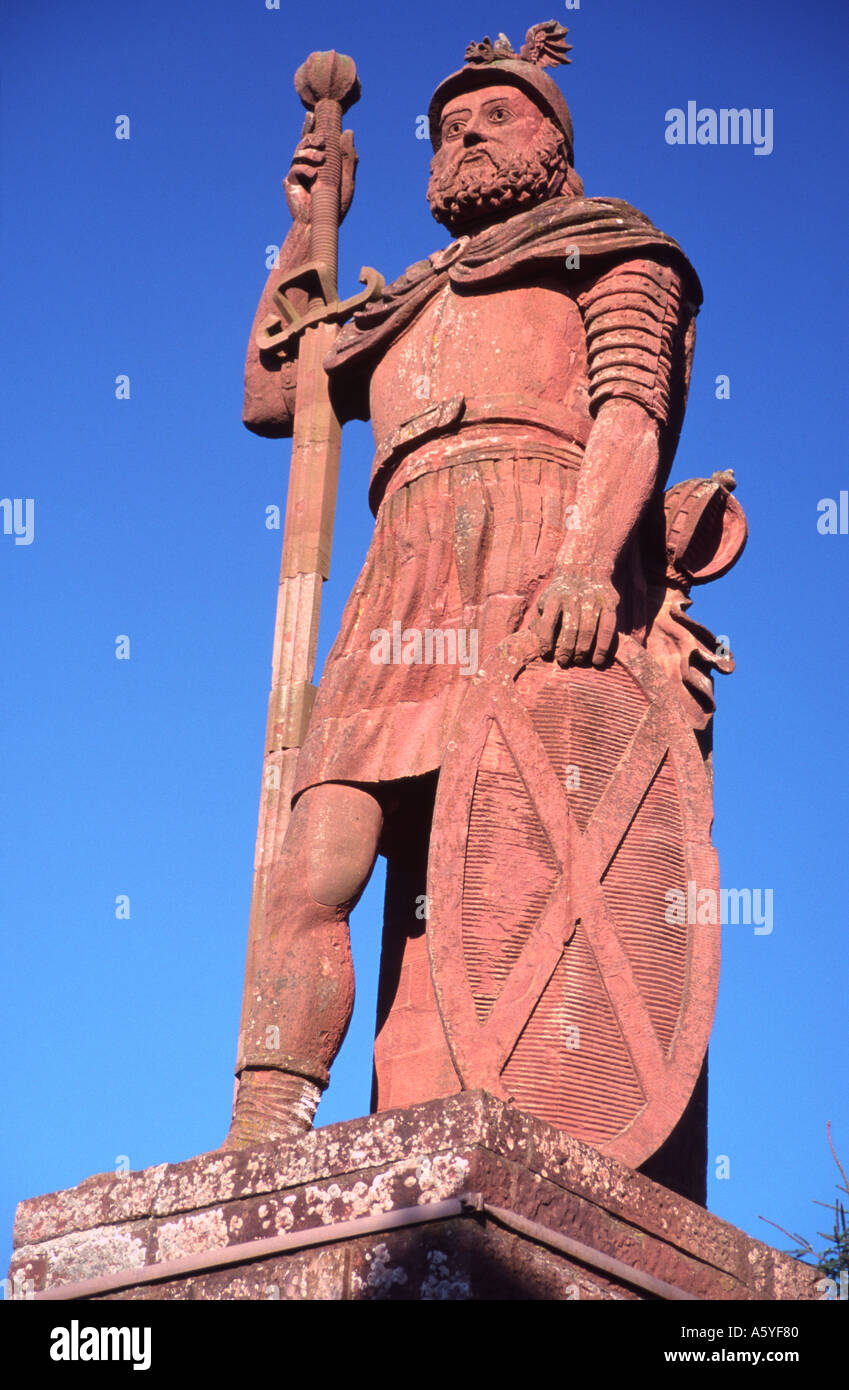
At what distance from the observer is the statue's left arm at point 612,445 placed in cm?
730

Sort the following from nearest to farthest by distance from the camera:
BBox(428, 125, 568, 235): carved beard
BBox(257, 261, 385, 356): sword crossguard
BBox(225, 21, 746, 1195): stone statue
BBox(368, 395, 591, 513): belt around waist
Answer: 1. BBox(225, 21, 746, 1195): stone statue
2. BBox(368, 395, 591, 513): belt around waist
3. BBox(428, 125, 568, 235): carved beard
4. BBox(257, 261, 385, 356): sword crossguard

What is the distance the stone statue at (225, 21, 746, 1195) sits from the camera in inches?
268

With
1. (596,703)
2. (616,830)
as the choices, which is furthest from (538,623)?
(616,830)

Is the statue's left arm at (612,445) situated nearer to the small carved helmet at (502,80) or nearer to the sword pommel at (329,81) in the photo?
the small carved helmet at (502,80)

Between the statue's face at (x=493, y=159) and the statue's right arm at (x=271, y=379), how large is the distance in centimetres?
129

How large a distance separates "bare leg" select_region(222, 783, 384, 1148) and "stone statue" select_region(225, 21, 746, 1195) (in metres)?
0.01

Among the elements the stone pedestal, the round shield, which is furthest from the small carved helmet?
the stone pedestal

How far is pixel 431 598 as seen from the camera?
771cm

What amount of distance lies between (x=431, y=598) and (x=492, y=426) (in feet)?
2.50

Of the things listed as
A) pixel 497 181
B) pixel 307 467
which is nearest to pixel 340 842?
pixel 307 467

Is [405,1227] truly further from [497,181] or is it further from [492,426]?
[497,181]

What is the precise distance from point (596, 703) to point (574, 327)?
1.71 m

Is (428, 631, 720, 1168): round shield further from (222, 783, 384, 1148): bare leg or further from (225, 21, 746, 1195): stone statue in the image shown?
(222, 783, 384, 1148): bare leg

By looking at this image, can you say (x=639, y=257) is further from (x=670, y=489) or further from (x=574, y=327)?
(x=670, y=489)
